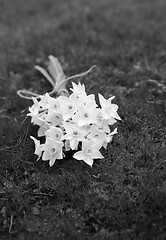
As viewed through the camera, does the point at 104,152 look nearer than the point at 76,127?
No

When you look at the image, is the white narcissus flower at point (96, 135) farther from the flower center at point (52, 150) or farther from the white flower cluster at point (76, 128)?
the flower center at point (52, 150)

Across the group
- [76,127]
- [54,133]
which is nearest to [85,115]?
[76,127]

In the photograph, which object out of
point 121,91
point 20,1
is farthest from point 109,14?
point 121,91

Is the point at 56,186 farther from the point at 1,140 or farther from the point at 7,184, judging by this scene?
the point at 1,140

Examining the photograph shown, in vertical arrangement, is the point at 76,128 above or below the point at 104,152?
above

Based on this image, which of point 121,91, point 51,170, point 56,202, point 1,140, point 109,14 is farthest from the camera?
point 109,14

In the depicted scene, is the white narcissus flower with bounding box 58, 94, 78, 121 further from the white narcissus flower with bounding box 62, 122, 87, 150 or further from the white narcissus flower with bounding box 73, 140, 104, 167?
the white narcissus flower with bounding box 73, 140, 104, 167

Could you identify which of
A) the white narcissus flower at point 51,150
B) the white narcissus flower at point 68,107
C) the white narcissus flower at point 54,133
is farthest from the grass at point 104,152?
the white narcissus flower at point 68,107

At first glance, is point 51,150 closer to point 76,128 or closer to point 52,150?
point 52,150
